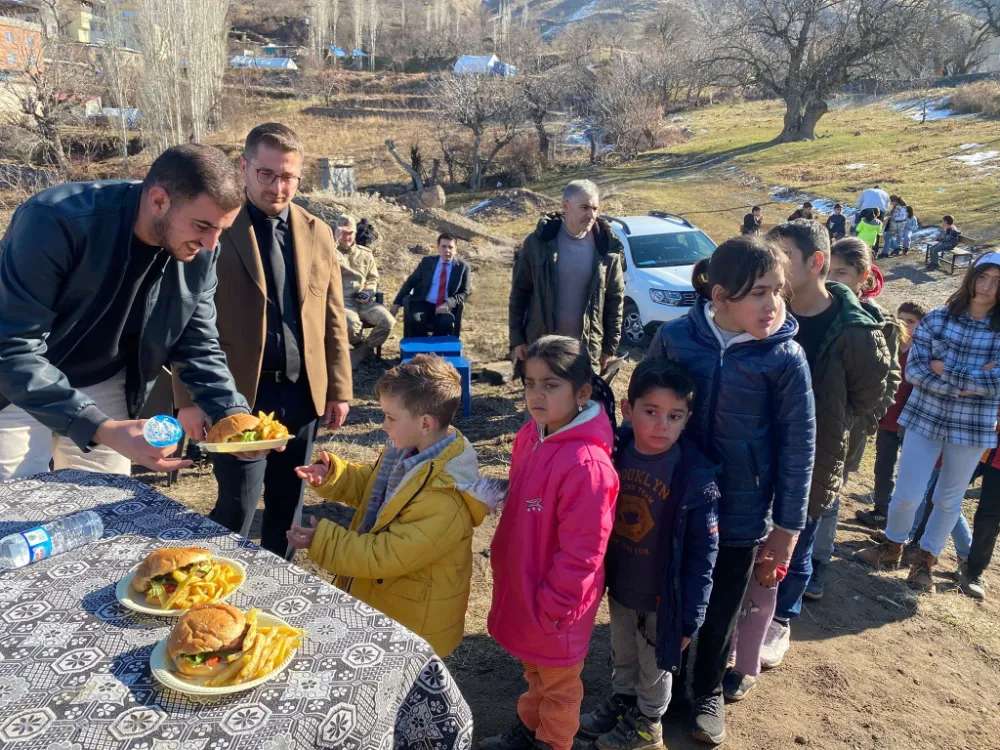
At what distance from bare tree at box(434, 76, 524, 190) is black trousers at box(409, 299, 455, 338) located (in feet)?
73.2

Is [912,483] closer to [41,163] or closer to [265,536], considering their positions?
[265,536]

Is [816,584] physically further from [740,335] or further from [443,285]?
[443,285]

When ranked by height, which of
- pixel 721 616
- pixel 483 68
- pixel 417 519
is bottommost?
pixel 721 616

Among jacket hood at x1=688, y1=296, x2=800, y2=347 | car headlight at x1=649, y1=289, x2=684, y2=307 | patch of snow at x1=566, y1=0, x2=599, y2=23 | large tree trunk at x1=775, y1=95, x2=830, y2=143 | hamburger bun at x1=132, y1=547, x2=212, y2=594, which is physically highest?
patch of snow at x1=566, y1=0, x2=599, y2=23

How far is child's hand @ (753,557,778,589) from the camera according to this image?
9.52ft

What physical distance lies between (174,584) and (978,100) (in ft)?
131

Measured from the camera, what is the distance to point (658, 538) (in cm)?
270

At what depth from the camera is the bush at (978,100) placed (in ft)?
103

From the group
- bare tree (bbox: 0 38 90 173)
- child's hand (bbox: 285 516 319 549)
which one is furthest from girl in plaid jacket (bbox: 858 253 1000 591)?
bare tree (bbox: 0 38 90 173)

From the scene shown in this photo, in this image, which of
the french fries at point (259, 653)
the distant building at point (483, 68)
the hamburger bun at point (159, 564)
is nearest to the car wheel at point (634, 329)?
the hamburger bun at point (159, 564)

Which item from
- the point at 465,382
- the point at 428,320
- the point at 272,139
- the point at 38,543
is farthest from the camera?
the point at 428,320

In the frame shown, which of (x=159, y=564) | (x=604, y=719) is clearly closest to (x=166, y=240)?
(x=159, y=564)

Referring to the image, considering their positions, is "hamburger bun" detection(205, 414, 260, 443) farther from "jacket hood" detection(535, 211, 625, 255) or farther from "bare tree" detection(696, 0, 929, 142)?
"bare tree" detection(696, 0, 929, 142)

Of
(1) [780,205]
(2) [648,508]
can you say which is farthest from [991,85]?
(2) [648,508]
